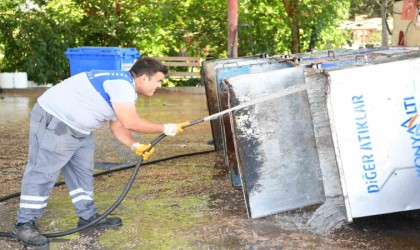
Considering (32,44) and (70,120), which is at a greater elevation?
(32,44)

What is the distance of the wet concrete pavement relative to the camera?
5.14 metres

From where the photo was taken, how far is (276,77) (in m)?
5.45

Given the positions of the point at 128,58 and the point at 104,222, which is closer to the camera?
the point at 104,222

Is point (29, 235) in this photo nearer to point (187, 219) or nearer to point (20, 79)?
point (187, 219)

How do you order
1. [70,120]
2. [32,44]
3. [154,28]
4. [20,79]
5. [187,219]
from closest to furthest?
[70,120], [187,219], [32,44], [20,79], [154,28]

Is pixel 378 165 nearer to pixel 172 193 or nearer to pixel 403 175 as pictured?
pixel 403 175

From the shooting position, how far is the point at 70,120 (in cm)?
515

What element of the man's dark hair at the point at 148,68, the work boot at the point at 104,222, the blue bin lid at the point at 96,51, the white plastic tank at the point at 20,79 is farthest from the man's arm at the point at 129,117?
the white plastic tank at the point at 20,79

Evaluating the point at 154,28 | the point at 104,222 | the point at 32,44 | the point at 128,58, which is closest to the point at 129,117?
the point at 104,222

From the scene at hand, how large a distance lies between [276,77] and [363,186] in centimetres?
106

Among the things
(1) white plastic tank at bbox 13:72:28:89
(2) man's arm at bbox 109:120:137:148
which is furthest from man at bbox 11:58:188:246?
(1) white plastic tank at bbox 13:72:28:89

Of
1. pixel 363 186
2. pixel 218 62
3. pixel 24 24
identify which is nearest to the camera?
pixel 363 186

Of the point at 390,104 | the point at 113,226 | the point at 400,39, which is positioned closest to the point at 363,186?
the point at 390,104

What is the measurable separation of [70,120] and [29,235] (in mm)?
856
